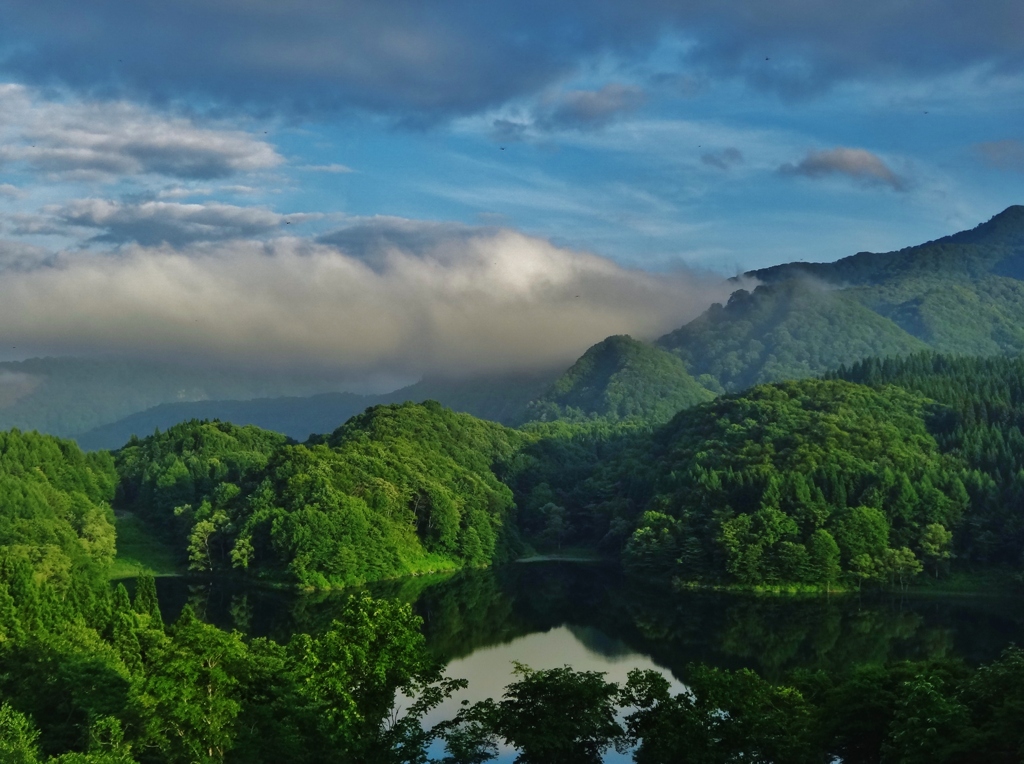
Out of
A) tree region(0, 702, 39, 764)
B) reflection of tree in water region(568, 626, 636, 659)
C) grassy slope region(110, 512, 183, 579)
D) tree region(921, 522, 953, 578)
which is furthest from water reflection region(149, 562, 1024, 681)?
tree region(0, 702, 39, 764)

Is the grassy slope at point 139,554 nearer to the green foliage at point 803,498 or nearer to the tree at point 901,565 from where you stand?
the green foliage at point 803,498

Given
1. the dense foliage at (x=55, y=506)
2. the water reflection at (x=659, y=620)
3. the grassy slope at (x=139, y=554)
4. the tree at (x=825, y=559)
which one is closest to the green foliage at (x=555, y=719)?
the water reflection at (x=659, y=620)

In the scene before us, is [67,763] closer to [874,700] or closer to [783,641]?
[874,700]

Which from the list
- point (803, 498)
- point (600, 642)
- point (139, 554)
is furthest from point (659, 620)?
point (139, 554)

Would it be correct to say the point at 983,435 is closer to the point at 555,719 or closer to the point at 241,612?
the point at 241,612

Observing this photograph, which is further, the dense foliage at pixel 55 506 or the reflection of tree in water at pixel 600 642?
the dense foliage at pixel 55 506

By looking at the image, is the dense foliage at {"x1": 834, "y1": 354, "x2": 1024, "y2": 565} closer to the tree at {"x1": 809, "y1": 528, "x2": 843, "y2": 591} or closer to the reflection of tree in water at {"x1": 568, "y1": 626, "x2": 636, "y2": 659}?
the tree at {"x1": 809, "y1": 528, "x2": 843, "y2": 591}

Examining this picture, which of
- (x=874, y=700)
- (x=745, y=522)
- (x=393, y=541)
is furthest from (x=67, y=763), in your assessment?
(x=393, y=541)
